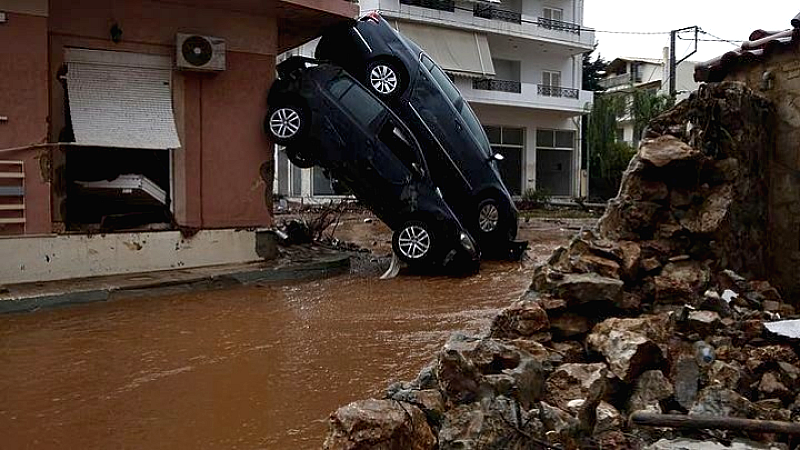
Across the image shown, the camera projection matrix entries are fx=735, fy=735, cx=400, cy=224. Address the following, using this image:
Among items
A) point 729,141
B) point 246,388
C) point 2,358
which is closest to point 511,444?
point 246,388

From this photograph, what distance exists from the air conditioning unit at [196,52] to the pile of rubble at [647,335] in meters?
6.37

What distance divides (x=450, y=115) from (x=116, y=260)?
540 centimetres

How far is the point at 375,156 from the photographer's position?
10.4 metres

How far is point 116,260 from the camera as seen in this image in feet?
31.1

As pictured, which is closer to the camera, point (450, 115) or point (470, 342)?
point (470, 342)

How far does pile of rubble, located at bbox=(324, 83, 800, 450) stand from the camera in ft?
11.5

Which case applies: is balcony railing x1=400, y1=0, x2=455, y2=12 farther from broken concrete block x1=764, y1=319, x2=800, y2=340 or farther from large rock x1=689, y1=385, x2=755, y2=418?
large rock x1=689, y1=385, x2=755, y2=418

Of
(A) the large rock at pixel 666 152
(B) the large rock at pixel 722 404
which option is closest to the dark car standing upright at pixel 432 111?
(A) the large rock at pixel 666 152

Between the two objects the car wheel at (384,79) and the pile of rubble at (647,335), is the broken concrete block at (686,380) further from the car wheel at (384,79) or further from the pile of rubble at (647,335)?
the car wheel at (384,79)

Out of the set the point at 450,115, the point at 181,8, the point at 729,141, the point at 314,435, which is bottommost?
the point at 314,435

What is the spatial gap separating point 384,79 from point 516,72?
2131cm

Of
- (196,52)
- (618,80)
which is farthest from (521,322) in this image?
(618,80)

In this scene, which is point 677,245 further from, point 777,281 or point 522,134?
point 522,134

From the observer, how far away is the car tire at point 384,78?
1128 cm
